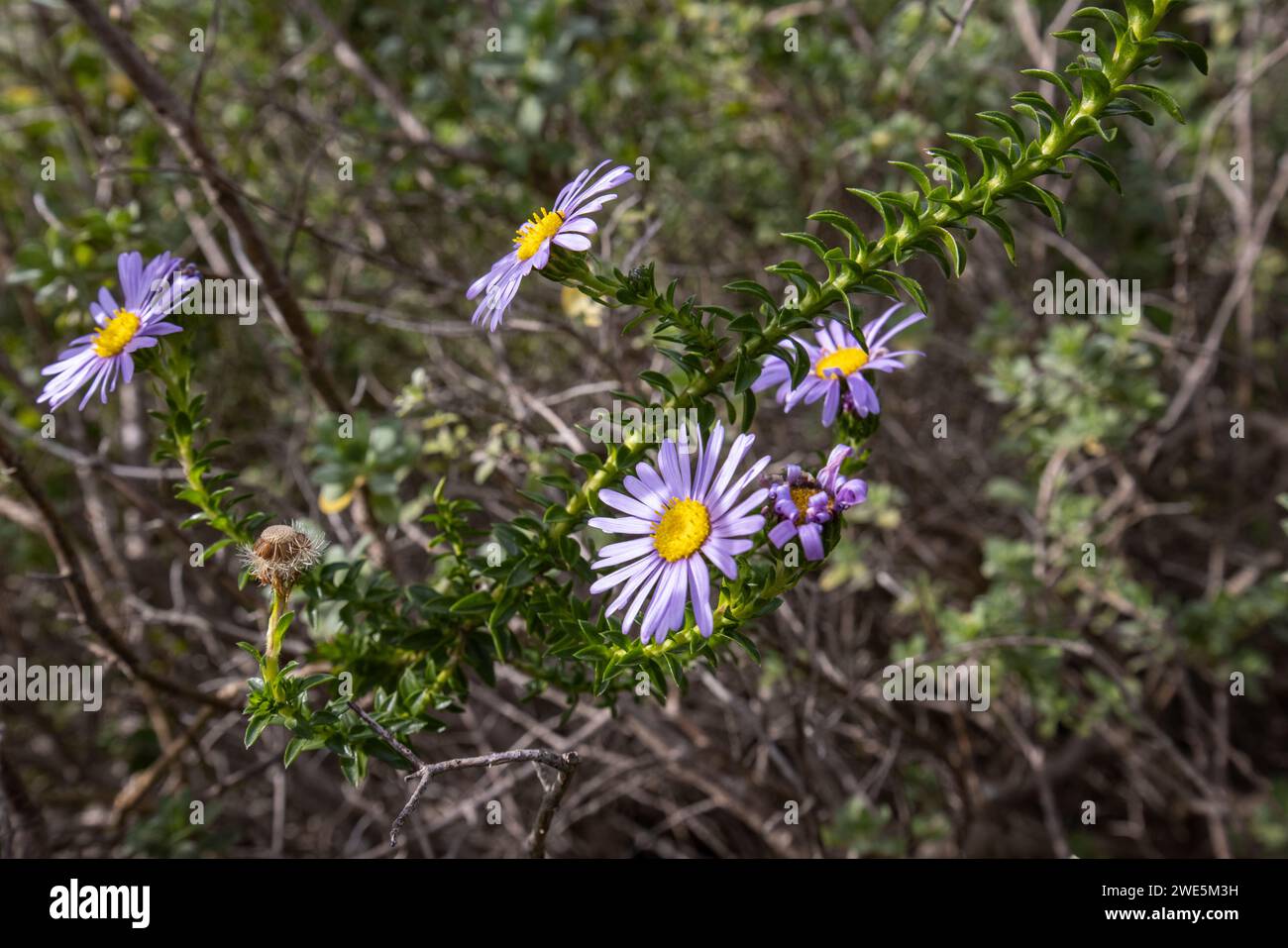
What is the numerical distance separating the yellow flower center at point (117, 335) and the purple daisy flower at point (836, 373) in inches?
36.8

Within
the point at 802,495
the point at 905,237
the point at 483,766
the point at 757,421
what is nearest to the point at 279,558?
the point at 483,766

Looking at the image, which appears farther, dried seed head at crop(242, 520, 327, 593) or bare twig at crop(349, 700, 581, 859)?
dried seed head at crop(242, 520, 327, 593)

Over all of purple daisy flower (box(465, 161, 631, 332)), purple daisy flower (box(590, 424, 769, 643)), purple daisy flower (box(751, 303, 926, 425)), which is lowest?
purple daisy flower (box(590, 424, 769, 643))

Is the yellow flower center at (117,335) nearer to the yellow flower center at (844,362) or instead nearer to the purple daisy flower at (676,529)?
the purple daisy flower at (676,529)

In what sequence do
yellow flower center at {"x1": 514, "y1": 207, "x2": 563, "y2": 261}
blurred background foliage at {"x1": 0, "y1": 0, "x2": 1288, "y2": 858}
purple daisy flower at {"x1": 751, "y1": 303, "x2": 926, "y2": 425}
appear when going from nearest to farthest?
yellow flower center at {"x1": 514, "y1": 207, "x2": 563, "y2": 261} → purple daisy flower at {"x1": 751, "y1": 303, "x2": 926, "y2": 425} → blurred background foliage at {"x1": 0, "y1": 0, "x2": 1288, "y2": 858}

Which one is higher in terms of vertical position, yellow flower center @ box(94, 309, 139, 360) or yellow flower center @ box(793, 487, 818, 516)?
yellow flower center @ box(94, 309, 139, 360)

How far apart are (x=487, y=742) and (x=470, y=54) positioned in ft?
8.05

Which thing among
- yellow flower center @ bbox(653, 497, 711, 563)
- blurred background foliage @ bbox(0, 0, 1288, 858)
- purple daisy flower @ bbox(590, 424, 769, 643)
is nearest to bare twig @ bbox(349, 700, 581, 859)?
purple daisy flower @ bbox(590, 424, 769, 643)

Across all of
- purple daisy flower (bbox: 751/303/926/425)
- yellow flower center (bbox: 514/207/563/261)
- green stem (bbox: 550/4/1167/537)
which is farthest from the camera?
purple daisy flower (bbox: 751/303/926/425)

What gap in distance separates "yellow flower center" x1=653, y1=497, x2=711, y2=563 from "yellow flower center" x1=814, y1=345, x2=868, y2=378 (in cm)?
32

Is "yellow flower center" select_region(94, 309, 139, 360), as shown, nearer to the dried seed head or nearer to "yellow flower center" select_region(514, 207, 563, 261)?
the dried seed head

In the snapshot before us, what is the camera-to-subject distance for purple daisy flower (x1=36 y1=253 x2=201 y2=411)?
1.44 m

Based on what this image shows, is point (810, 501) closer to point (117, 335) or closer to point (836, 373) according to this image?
point (836, 373)
